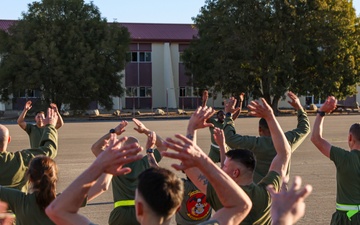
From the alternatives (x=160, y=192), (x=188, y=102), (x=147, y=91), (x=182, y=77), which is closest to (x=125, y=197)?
(x=160, y=192)

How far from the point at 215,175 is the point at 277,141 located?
6.20 ft

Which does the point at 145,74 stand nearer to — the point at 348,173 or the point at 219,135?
the point at 348,173

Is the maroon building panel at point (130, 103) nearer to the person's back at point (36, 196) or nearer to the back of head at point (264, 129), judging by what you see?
the back of head at point (264, 129)

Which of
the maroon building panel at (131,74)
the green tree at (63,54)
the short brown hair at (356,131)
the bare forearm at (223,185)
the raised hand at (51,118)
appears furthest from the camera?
the maroon building panel at (131,74)

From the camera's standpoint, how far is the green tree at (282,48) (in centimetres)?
4800

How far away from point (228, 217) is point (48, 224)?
59.7 inches

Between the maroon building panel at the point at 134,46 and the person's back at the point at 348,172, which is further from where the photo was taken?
the maroon building panel at the point at 134,46

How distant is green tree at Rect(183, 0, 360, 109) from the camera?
48000 millimetres

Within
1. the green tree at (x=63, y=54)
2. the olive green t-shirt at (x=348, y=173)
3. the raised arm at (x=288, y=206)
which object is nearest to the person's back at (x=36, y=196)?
the raised arm at (x=288, y=206)

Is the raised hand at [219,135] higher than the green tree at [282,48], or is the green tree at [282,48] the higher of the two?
the green tree at [282,48]

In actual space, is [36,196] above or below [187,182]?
above

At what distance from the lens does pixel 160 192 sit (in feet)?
8.90

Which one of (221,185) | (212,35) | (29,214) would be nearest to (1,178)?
(29,214)

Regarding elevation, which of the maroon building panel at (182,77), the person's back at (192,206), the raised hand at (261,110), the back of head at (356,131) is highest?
the maroon building panel at (182,77)
